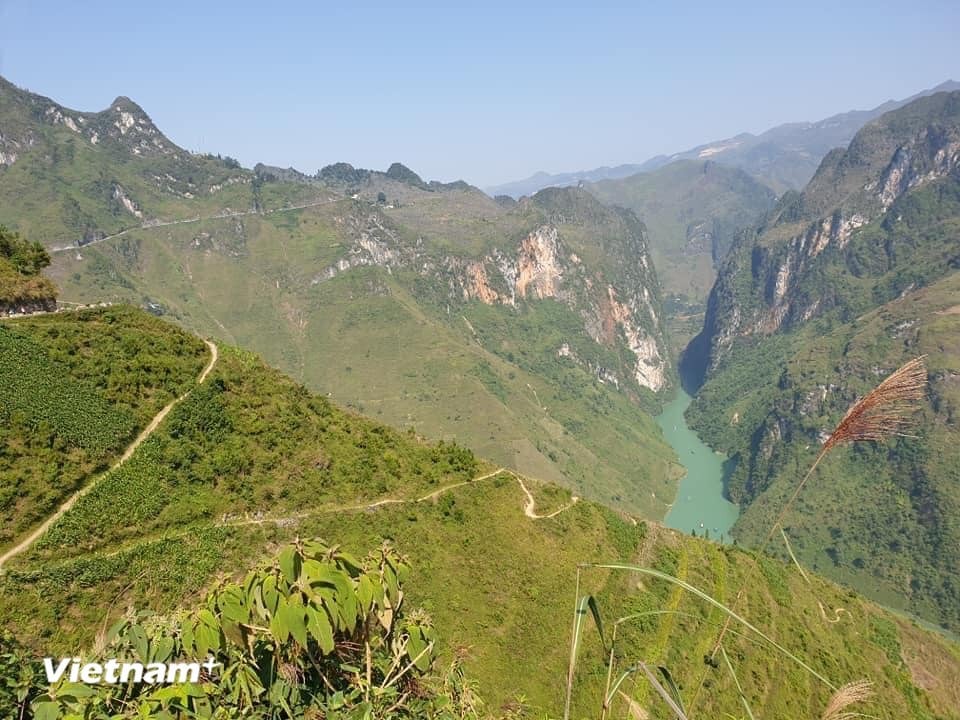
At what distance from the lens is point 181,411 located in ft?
102

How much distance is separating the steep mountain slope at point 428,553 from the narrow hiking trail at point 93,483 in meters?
0.36

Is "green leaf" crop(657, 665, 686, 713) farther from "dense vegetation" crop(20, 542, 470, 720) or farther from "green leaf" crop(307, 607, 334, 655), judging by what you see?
"green leaf" crop(307, 607, 334, 655)

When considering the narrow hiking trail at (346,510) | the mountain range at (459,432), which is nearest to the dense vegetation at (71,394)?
the mountain range at (459,432)

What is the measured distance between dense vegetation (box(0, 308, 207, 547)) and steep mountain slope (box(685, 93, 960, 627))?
101m

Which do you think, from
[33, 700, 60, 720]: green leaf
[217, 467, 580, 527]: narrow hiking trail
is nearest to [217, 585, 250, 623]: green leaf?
[33, 700, 60, 720]: green leaf

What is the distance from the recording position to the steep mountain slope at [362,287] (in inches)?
4277

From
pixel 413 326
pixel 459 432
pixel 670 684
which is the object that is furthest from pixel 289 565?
pixel 413 326

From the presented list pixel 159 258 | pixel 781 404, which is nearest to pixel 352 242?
pixel 159 258

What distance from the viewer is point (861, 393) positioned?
401 feet

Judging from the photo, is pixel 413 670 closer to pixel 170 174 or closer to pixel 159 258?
pixel 159 258

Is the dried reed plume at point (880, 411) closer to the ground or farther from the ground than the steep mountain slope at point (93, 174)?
closer to the ground

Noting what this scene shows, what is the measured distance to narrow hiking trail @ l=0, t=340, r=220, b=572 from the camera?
21.4 m

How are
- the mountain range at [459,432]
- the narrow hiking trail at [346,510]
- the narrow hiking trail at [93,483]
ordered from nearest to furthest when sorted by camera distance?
the narrow hiking trail at [93,483], the narrow hiking trail at [346,510], the mountain range at [459,432]

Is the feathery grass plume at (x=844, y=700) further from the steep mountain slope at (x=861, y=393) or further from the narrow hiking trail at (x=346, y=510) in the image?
the steep mountain slope at (x=861, y=393)
